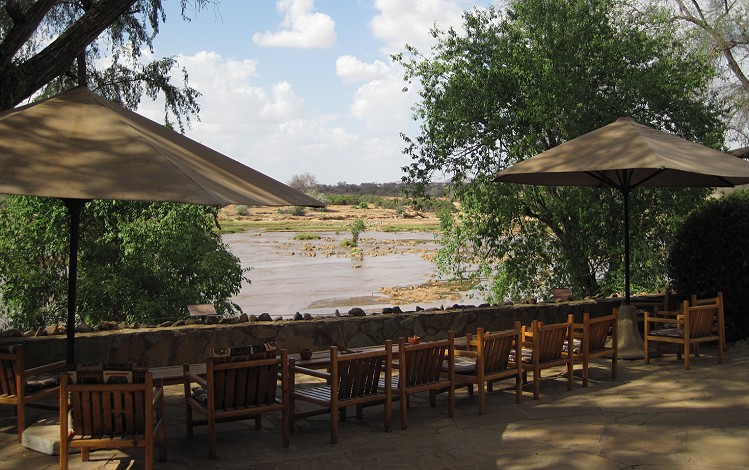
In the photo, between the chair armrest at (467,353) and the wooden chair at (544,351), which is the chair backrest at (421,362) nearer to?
the chair armrest at (467,353)

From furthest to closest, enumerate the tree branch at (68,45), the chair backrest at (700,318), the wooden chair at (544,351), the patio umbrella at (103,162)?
1. the tree branch at (68,45)
2. the chair backrest at (700,318)
3. the wooden chair at (544,351)
4. the patio umbrella at (103,162)

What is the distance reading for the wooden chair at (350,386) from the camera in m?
5.52

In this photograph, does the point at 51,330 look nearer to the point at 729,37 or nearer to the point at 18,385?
the point at 18,385

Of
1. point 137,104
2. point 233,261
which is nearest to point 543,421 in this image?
point 233,261

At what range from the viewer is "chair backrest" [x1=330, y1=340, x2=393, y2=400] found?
5.53 meters

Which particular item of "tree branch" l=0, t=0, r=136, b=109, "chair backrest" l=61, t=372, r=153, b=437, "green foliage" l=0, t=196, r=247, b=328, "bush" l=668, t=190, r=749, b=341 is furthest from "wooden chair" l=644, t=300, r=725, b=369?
"tree branch" l=0, t=0, r=136, b=109

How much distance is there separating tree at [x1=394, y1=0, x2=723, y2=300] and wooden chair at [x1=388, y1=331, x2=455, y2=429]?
8.17 meters

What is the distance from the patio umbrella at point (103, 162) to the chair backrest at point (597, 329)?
3.38m

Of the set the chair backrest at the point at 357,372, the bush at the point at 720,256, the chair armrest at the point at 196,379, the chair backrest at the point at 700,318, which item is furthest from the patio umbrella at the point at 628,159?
the chair armrest at the point at 196,379

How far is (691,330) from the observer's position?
8.23 metres

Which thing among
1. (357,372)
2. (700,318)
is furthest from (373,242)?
(357,372)

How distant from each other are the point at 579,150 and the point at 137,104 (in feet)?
34.7

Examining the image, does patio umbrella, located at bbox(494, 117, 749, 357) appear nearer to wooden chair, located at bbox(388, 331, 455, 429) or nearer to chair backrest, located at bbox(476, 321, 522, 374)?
chair backrest, located at bbox(476, 321, 522, 374)

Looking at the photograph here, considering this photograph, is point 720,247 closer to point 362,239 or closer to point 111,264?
point 111,264
